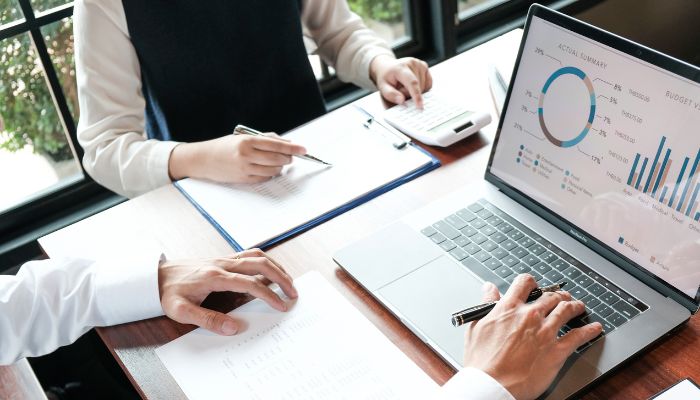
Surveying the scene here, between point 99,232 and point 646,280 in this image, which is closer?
point 646,280

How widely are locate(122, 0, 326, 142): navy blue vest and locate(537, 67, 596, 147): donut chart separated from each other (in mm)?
770

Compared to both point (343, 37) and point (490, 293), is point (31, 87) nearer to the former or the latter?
point (343, 37)

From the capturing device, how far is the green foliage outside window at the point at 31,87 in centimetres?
186

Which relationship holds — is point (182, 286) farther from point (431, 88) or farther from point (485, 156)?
point (431, 88)

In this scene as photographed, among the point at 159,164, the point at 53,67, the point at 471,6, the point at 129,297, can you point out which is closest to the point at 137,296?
the point at 129,297

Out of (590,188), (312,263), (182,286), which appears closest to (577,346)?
(590,188)

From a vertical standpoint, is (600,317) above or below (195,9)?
below

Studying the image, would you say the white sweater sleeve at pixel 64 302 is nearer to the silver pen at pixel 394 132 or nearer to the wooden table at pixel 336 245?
the wooden table at pixel 336 245

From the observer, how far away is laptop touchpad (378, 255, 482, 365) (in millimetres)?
944

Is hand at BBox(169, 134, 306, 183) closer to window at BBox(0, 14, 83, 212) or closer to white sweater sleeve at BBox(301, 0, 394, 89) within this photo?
white sweater sleeve at BBox(301, 0, 394, 89)

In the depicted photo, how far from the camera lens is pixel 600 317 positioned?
94cm

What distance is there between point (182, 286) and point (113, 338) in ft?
0.41

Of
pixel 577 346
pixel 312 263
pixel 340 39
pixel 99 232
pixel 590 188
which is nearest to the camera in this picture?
→ pixel 577 346

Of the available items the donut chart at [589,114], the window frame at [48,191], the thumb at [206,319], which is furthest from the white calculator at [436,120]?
the window frame at [48,191]
